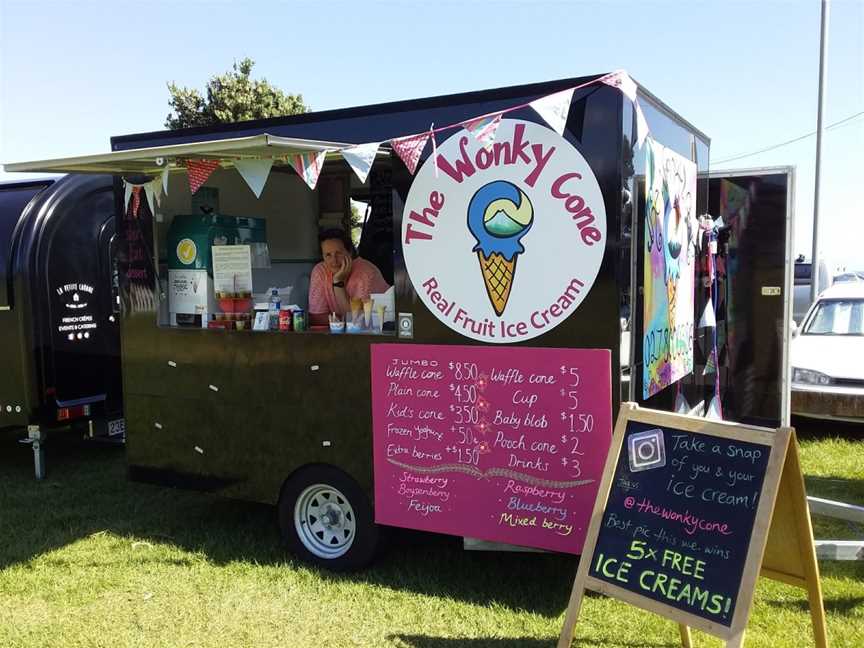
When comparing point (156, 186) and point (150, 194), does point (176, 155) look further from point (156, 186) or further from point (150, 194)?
point (150, 194)

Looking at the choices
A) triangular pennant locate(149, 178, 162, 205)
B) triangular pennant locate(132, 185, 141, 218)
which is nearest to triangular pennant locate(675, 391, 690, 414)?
triangular pennant locate(149, 178, 162, 205)

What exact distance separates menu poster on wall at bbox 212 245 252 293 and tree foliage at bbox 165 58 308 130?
39.0 ft

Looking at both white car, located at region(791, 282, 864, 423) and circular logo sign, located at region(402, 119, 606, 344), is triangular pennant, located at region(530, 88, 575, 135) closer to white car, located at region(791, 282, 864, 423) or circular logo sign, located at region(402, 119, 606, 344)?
circular logo sign, located at region(402, 119, 606, 344)

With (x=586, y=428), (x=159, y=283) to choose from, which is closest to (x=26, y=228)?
(x=159, y=283)

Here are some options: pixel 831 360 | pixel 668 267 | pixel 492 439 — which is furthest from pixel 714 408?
pixel 831 360

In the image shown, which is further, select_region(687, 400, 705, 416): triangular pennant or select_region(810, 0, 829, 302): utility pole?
select_region(810, 0, 829, 302): utility pole

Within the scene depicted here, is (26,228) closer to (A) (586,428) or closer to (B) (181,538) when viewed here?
(B) (181,538)

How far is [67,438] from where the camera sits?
8.24 m

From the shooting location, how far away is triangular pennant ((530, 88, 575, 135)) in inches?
137

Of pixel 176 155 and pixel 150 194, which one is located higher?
pixel 176 155

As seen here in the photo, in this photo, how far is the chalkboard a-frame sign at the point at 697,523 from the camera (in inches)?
115

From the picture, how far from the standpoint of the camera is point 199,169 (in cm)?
427

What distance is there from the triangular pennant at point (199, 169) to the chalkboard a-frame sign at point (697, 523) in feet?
8.37

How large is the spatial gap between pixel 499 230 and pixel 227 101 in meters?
13.8
